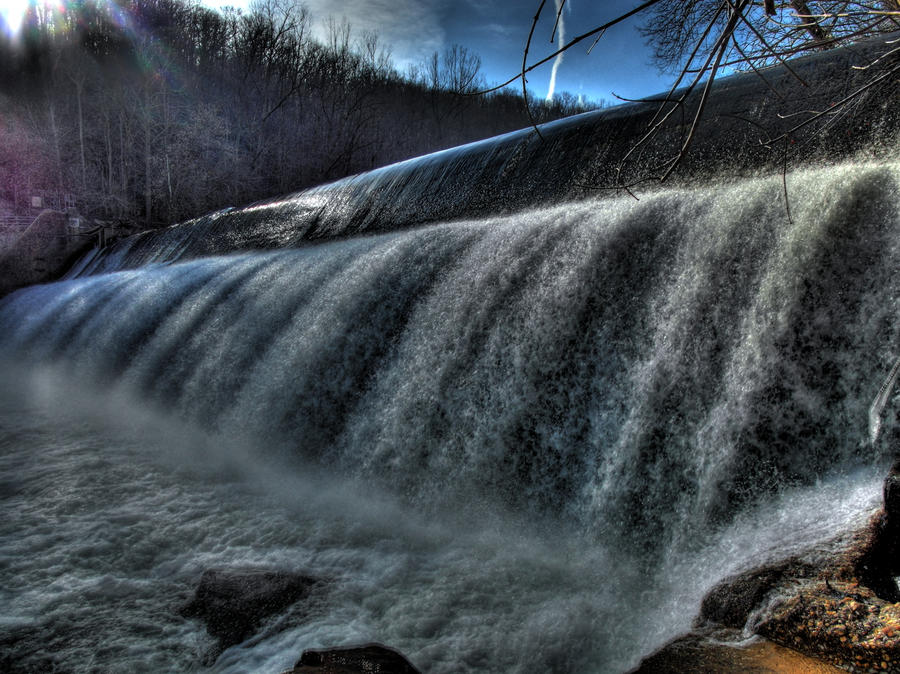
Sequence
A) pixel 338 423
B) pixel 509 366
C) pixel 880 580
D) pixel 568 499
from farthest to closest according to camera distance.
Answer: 1. pixel 338 423
2. pixel 509 366
3. pixel 568 499
4. pixel 880 580

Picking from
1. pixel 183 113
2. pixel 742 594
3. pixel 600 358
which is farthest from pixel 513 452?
pixel 183 113


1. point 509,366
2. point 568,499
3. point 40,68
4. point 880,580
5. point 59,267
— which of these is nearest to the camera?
point 880,580

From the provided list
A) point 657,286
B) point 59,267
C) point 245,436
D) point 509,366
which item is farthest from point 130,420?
point 59,267

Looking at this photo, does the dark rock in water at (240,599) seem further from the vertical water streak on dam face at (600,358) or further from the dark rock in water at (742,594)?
the dark rock in water at (742,594)

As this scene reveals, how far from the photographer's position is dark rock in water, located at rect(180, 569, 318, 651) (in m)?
1.98

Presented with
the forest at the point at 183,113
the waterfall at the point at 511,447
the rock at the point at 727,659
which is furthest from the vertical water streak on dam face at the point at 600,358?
the forest at the point at 183,113

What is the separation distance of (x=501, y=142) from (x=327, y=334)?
3183 millimetres

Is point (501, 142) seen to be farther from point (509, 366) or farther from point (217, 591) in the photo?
point (217, 591)

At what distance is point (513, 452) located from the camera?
2.70 m

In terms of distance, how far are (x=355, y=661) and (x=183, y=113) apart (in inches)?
1014

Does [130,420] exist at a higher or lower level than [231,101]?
lower

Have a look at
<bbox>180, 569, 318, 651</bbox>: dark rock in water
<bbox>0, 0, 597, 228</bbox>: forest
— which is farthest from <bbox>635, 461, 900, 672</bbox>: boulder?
<bbox>0, 0, 597, 228</bbox>: forest

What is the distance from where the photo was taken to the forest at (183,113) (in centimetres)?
1941

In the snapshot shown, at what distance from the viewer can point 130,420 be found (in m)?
4.44
